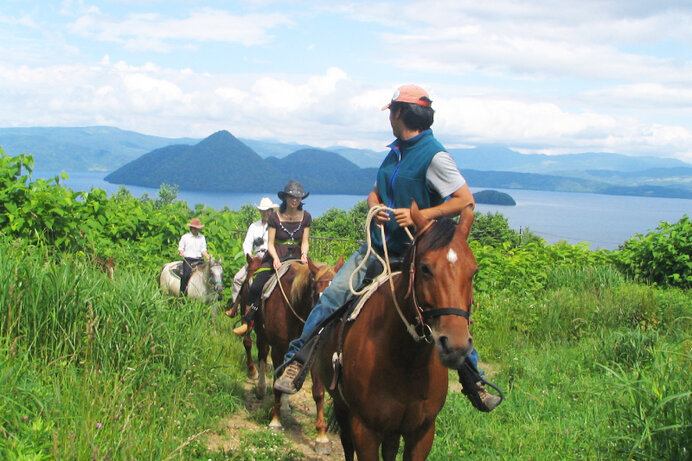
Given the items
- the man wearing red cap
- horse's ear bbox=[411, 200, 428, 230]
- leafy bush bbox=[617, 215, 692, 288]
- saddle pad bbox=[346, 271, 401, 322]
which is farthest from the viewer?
leafy bush bbox=[617, 215, 692, 288]

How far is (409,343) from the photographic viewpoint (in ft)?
11.9

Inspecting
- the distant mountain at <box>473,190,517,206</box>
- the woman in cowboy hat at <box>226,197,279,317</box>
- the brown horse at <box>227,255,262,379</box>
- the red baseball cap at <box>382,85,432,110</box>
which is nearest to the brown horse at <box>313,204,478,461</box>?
the red baseball cap at <box>382,85,432,110</box>

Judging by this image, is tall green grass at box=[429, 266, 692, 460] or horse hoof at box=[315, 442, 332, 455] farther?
horse hoof at box=[315, 442, 332, 455]

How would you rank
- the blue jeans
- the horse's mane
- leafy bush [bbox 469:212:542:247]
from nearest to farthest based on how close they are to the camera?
the blue jeans → the horse's mane → leafy bush [bbox 469:212:542:247]

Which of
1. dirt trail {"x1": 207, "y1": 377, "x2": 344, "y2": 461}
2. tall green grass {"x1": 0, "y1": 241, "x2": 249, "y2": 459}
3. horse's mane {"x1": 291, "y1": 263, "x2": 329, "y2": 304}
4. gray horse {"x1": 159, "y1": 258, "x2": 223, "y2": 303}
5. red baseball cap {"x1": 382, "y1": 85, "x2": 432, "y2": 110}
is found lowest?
dirt trail {"x1": 207, "y1": 377, "x2": 344, "y2": 461}

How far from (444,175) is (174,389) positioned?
3.48 meters

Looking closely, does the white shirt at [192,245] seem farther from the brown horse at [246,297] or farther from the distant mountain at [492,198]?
the distant mountain at [492,198]

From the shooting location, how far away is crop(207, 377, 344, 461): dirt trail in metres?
6.15

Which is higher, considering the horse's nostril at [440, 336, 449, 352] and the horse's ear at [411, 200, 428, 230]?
the horse's ear at [411, 200, 428, 230]

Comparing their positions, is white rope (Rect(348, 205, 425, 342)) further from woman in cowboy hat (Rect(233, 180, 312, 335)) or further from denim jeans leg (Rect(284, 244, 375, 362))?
woman in cowboy hat (Rect(233, 180, 312, 335))

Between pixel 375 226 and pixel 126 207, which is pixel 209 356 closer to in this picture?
pixel 375 226

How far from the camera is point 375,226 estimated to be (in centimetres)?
425

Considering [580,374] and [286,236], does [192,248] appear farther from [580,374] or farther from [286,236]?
[580,374]

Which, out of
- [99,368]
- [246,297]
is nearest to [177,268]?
[246,297]
